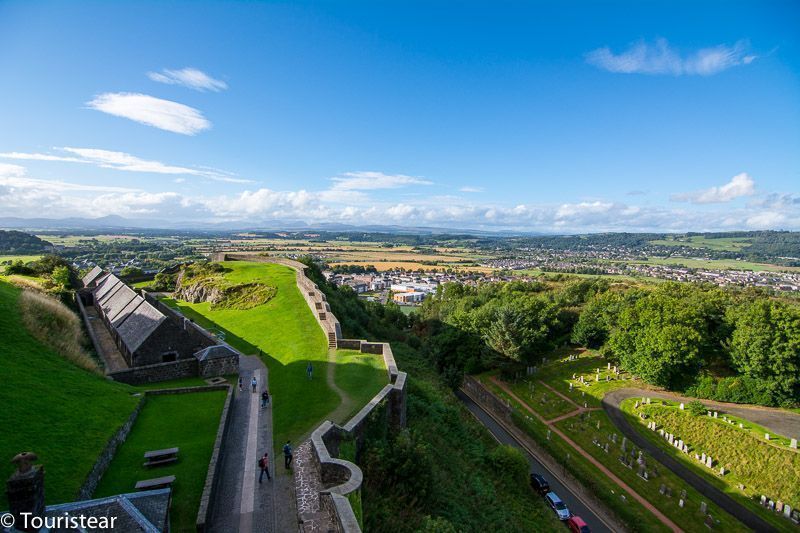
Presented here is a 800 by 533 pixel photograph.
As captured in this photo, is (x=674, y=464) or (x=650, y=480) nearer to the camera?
(x=650, y=480)

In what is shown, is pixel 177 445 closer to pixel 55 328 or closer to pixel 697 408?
pixel 55 328

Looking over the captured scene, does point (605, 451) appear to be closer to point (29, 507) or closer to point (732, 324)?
point (732, 324)

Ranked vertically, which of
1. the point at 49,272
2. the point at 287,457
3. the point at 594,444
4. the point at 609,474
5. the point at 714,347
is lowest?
the point at 609,474

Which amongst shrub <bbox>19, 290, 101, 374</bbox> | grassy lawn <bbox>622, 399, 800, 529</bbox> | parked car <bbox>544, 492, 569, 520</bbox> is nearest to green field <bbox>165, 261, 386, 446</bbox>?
shrub <bbox>19, 290, 101, 374</bbox>

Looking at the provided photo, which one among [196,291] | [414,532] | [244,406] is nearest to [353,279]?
[196,291]

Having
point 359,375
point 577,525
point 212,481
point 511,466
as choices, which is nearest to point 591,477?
point 577,525

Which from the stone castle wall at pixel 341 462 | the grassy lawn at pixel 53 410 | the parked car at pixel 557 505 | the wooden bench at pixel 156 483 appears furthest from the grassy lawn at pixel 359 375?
the parked car at pixel 557 505

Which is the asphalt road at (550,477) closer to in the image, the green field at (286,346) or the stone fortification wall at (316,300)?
the green field at (286,346)

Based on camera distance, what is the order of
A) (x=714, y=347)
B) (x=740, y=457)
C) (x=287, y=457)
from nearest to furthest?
(x=287, y=457) → (x=740, y=457) → (x=714, y=347)
